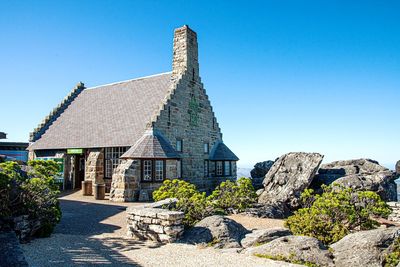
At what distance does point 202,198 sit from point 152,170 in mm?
9516

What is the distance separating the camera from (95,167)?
72.4 feet

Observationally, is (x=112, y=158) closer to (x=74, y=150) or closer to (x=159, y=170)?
(x=74, y=150)

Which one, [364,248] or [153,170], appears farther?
[153,170]

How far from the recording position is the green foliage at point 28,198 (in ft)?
29.6

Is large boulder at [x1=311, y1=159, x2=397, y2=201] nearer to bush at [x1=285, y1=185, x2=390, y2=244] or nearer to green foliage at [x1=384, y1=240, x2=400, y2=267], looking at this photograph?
bush at [x1=285, y1=185, x2=390, y2=244]

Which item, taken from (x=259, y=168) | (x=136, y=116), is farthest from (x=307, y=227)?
(x=259, y=168)

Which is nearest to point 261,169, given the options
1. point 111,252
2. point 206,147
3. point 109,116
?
point 206,147

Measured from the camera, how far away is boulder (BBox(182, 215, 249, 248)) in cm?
910

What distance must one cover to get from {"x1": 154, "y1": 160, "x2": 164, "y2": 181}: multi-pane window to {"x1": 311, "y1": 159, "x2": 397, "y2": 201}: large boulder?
9.84 m

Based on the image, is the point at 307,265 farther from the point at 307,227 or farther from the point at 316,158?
the point at 316,158

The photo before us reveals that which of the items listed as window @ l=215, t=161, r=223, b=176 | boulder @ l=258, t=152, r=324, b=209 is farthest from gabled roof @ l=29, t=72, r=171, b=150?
boulder @ l=258, t=152, r=324, b=209

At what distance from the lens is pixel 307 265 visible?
732 centimetres

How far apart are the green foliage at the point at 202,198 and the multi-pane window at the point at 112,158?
9052 millimetres

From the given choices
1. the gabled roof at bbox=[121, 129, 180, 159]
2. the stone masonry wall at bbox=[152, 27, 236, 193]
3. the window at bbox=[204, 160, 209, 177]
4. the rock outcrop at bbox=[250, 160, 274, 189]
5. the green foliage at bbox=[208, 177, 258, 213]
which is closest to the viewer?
the green foliage at bbox=[208, 177, 258, 213]
